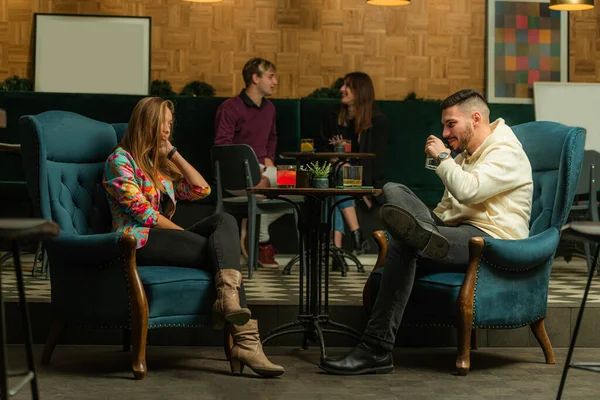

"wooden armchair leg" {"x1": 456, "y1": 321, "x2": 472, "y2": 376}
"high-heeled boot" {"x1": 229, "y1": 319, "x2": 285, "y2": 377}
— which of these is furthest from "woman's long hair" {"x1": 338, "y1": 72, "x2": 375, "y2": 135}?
"high-heeled boot" {"x1": 229, "y1": 319, "x2": 285, "y2": 377}

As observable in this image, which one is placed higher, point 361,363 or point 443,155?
point 443,155

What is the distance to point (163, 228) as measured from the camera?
3.89 meters

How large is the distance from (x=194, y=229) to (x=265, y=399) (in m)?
0.97

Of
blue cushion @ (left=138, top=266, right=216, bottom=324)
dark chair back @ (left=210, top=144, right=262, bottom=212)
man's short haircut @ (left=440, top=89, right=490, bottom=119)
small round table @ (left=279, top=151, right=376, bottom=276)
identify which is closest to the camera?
blue cushion @ (left=138, top=266, right=216, bottom=324)

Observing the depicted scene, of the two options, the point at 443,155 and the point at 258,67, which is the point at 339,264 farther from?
the point at 443,155

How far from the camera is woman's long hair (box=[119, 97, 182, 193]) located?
3879mm

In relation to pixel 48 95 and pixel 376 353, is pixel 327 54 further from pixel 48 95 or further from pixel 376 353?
pixel 376 353

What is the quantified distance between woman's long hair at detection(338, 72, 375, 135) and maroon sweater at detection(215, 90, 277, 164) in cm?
69

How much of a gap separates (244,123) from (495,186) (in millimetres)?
3523

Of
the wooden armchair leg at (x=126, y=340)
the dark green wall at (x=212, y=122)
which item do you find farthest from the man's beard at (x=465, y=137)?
the dark green wall at (x=212, y=122)

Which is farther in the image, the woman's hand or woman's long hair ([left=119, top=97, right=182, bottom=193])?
the woman's hand

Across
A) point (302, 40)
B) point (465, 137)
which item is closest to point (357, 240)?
point (302, 40)

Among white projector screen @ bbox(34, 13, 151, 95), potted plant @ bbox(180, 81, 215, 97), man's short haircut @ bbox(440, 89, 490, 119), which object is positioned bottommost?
man's short haircut @ bbox(440, 89, 490, 119)

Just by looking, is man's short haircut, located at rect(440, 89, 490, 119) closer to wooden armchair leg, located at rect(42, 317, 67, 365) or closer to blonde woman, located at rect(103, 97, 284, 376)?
blonde woman, located at rect(103, 97, 284, 376)
